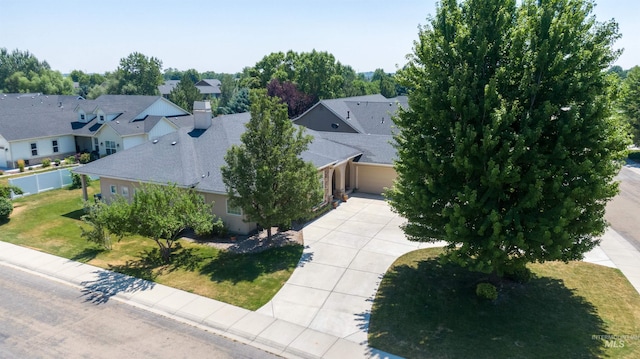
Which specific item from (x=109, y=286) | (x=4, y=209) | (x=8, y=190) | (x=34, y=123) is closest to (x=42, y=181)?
(x=8, y=190)

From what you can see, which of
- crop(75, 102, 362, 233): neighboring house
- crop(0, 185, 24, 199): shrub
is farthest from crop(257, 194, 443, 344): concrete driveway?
crop(0, 185, 24, 199): shrub

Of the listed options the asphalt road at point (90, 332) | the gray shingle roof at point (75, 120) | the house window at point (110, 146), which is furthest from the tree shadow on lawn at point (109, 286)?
the house window at point (110, 146)

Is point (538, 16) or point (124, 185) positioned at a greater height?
point (538, 16)

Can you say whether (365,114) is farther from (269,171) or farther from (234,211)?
(269,171)

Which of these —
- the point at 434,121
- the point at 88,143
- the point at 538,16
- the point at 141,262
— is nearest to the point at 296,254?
the point at 141,262

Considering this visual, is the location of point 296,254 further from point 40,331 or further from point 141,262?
point 40,331

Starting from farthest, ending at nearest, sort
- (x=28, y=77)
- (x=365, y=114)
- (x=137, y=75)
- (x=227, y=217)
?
(x=28, y=77), (x=137, y=75), (x=365, y=114), (x=227, y=217)

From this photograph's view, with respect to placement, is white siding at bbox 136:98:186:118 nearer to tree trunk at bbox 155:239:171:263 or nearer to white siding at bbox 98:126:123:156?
white siding at bbox 98:126:123:156
